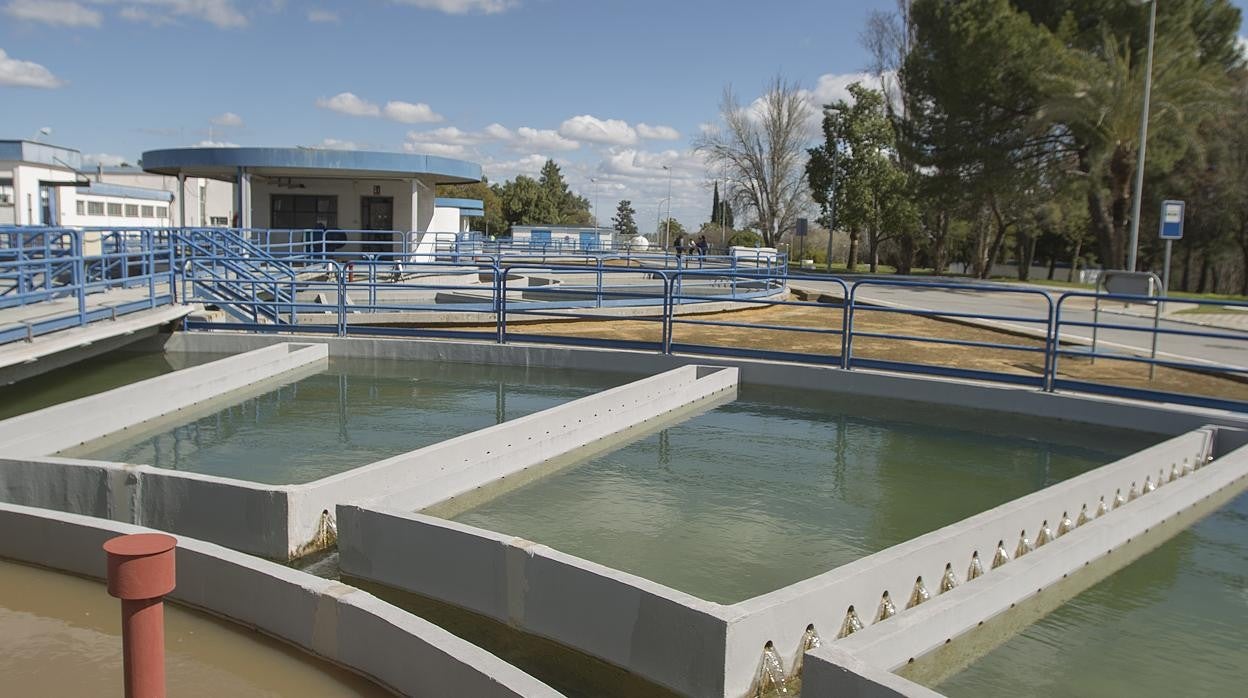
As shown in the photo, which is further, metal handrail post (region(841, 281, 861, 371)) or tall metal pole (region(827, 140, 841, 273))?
tall metal pole (region(827, 140, 841, 273))

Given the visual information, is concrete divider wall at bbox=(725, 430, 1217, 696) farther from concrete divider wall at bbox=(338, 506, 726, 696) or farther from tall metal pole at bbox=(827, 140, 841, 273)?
tall metal pole at bbox=(827, 140, 841, 273)

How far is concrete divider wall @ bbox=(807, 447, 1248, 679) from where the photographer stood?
4336mm

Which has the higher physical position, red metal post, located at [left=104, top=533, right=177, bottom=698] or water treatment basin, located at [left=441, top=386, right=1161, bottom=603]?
red metal post, located at [left=104, top=533, right=177, bottom=698]

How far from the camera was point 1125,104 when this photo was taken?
3419cm

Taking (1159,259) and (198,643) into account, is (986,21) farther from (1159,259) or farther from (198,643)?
(198,643)

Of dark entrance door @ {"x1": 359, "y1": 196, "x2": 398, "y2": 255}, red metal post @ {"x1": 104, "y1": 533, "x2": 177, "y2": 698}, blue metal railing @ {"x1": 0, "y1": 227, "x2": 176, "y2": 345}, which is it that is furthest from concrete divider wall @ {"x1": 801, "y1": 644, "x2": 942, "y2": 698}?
dark entrance door @ {"x1": 359, "y1": 196, "x2": 398, "y2": 255}

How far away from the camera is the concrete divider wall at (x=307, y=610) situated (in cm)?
395

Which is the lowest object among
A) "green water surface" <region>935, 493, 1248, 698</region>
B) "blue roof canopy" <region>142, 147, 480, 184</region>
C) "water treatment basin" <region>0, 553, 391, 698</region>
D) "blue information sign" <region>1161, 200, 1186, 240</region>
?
"water treatment basin" <region>0, 553, 391, 698</region>

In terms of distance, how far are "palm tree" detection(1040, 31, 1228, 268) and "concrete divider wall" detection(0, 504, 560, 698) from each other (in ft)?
119

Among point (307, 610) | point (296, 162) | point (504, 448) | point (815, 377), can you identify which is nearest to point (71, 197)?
point (296, 162)

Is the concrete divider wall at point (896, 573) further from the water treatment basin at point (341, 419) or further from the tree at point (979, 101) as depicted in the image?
the tree at point (979, 101)

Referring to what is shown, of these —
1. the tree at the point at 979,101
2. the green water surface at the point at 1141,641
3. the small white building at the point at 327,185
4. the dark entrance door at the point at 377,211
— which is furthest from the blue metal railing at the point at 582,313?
the tree at the point at 979,101

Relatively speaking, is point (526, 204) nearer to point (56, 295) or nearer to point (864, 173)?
point (864, 173)

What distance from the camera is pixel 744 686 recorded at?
13.9 feet
